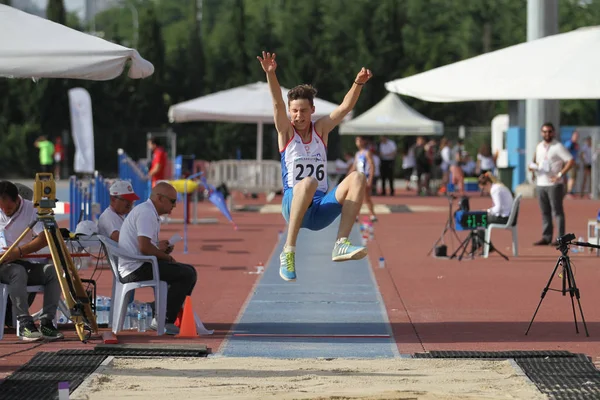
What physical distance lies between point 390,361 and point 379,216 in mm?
18400

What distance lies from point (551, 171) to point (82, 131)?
16491mm

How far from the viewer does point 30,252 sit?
1115 centimetres

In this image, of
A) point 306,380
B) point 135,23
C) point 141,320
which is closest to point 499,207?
point 141,320

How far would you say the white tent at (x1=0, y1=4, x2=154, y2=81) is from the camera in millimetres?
10727

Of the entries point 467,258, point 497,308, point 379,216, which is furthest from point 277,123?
point 379,216

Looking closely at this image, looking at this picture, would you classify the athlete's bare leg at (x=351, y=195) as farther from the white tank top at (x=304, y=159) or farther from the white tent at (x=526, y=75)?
the white tent at (x=526, y=75)

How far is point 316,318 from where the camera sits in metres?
12.5

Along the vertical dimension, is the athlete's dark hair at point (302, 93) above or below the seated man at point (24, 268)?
above

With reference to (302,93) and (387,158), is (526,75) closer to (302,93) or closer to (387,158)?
(302,93)

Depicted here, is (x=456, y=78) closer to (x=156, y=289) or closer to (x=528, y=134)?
(x=156, y=289)

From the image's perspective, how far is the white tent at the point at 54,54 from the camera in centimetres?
1073

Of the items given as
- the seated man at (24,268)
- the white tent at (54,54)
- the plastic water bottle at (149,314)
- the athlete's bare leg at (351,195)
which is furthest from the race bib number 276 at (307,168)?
the seated man at (24,268)

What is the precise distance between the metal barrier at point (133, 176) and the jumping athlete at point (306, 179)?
1356 cm

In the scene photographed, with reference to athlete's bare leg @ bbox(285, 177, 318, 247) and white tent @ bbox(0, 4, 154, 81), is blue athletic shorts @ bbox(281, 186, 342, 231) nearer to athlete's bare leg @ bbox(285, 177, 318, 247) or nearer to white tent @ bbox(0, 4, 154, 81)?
athlete's bare leg @ bbox(285, 177, 318, 247)
